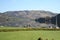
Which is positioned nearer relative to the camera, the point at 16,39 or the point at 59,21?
the point at 16,39

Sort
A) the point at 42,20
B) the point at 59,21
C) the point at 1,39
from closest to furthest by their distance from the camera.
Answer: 1. the point at 1,39
2. the point at 59,21
3. the point at 42,20

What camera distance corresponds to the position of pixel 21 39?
25219 mm

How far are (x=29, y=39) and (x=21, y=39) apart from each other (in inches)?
46.5

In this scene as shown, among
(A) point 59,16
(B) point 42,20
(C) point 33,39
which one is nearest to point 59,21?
(A) point 59,16

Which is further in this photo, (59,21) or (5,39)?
(59,21)

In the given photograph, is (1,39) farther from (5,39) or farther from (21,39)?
(21,39)

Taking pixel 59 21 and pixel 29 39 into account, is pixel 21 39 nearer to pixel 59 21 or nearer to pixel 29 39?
pixel 29 39

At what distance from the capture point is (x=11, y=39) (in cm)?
2503

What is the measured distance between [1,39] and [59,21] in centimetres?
11583

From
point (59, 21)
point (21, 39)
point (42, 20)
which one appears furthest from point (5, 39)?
point (42, 20)

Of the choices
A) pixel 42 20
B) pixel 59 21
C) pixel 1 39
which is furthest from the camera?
pixel 42 20

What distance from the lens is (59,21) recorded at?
137250mm

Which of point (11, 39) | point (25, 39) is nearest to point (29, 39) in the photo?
point (25, 39)

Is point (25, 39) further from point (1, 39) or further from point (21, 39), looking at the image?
point (1, 39)
